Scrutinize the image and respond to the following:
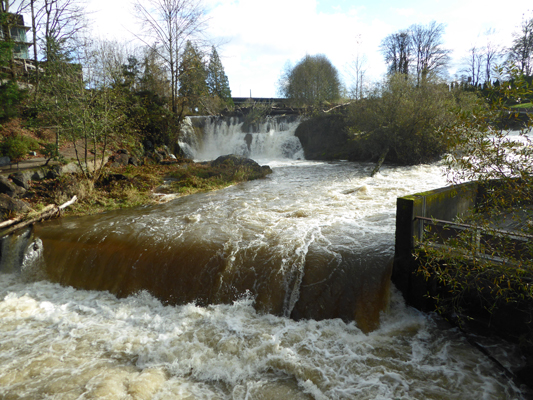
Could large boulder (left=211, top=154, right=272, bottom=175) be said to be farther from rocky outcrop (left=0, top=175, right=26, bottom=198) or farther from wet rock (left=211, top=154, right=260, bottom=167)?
rocky outcrop (left=0, top=175, right=26, bottom=198)

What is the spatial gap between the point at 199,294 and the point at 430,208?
491cm

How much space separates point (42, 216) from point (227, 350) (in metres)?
7.81

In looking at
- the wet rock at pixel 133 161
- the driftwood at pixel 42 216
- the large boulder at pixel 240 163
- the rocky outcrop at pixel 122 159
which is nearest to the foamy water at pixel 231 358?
the driftwood at pixel 42 216

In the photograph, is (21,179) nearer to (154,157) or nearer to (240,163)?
(154,157)

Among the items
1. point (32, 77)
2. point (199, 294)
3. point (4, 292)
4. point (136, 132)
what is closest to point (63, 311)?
point (4, 292)

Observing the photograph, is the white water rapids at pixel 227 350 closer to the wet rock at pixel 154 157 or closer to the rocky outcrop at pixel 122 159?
the rocky outcrop at pixel 122 159

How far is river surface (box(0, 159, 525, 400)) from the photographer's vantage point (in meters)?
4.65

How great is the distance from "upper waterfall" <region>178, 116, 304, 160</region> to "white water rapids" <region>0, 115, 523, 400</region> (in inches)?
683

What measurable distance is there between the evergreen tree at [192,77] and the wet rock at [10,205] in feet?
47.9

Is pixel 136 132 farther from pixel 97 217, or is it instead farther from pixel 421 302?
pixel 421 302

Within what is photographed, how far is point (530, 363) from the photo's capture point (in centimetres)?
448

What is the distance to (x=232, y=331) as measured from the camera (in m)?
5.79

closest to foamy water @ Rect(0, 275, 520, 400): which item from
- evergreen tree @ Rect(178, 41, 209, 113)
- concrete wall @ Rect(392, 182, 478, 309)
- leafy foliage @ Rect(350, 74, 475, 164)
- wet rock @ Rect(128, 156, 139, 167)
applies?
concrete wall @ Rect(392, 182, 478, 309)

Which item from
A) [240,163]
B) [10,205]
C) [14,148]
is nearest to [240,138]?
[240,163]
